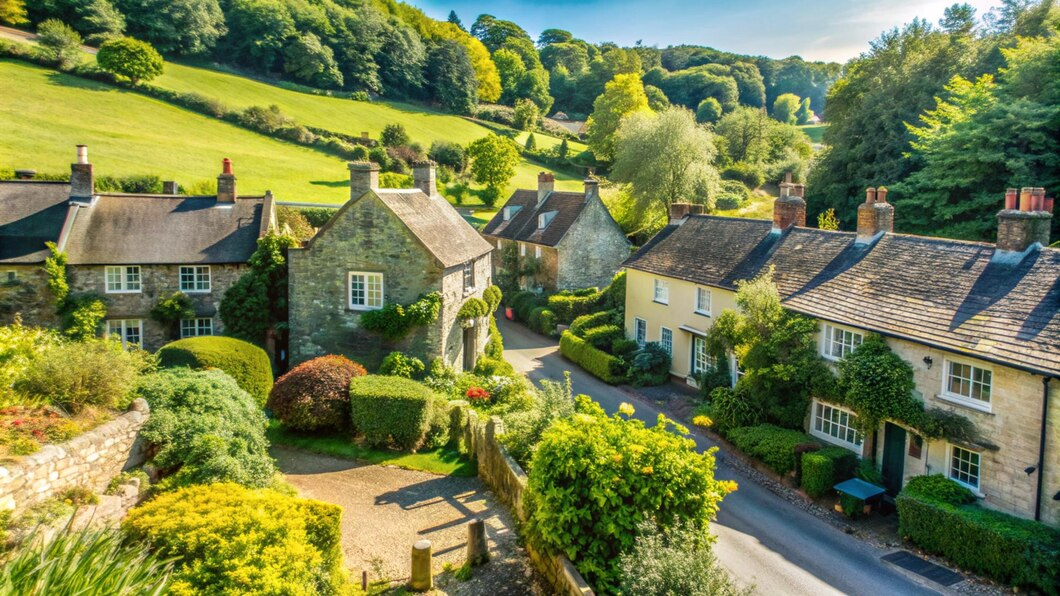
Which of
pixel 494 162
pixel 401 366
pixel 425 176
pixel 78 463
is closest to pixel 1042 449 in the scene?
pixel 401 366

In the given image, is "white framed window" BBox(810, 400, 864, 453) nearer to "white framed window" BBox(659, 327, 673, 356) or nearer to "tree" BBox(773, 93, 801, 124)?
"white framed window" BBox(659, 327, 673, 356)

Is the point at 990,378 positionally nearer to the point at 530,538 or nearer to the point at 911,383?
the point at 911,383

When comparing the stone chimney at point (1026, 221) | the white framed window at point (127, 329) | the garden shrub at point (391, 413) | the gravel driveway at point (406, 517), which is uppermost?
the stone chimney at point (1026, 221)

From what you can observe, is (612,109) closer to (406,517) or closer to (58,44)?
(58,44)

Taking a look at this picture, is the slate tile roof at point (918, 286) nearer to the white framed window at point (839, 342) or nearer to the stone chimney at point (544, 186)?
the white framed window at point (839, 342)

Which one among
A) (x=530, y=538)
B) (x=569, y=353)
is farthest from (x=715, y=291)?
(x=530, y=538)

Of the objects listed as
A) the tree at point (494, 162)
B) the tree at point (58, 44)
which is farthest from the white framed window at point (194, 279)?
the tree at point (58, 44)
